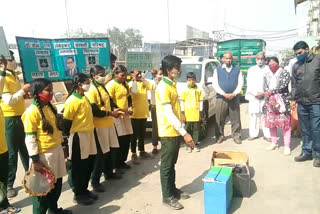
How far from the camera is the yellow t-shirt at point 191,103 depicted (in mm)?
5535

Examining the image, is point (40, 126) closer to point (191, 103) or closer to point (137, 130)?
point (137, 130)

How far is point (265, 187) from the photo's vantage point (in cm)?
378

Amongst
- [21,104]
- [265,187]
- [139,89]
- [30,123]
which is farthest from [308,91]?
[21,104]

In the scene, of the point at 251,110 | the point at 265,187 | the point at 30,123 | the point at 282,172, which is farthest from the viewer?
the point at 251,110

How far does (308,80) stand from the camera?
4.36 m

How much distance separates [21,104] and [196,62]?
4777 millimetres

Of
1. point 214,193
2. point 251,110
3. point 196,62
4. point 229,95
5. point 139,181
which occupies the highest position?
point 196,62

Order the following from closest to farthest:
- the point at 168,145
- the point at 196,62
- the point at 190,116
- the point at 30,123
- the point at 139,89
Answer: the point at 30,123 → the point at 168,145 → the point at 139,89 → the point at 190,116 → the point at 196,62

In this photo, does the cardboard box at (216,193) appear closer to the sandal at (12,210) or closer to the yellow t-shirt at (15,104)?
the sandal at (12,210)

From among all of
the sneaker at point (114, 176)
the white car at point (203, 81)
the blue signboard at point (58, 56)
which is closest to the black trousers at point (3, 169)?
the sneaker at point (114, 176)

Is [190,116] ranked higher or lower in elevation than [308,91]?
lower

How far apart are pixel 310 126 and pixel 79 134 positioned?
13.5ft

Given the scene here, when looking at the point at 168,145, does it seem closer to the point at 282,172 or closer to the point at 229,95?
the point at 282,172

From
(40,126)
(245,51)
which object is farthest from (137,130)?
(245,51)
